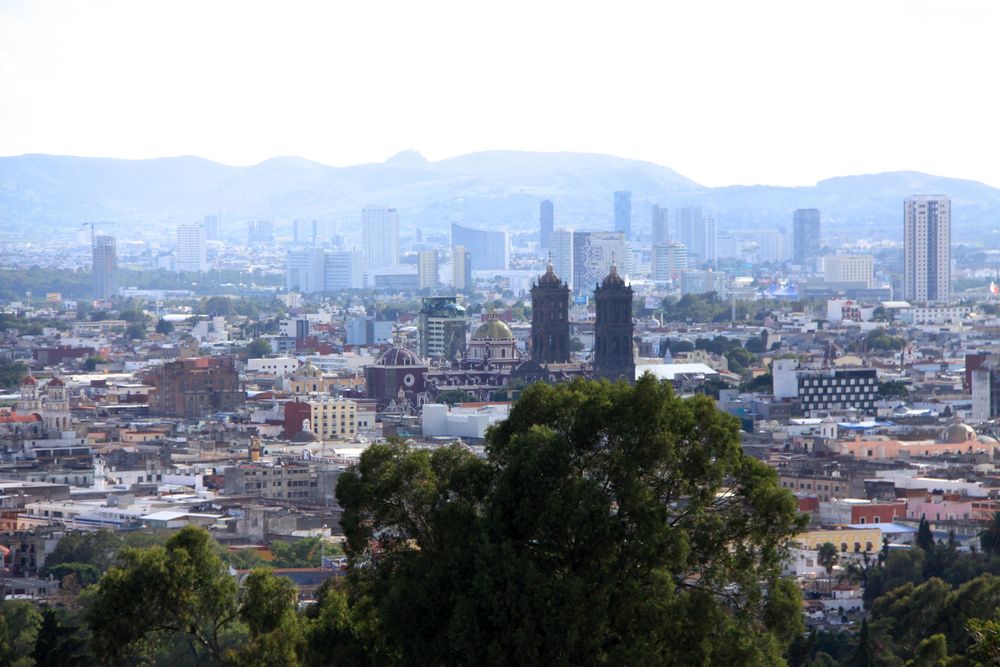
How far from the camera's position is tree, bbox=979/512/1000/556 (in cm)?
4866

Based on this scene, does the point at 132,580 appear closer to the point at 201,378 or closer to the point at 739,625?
the point at 739,625

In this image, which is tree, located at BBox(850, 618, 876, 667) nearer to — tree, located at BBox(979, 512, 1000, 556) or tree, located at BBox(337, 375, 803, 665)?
tree, located at BBox(337, 375, 803, 665)

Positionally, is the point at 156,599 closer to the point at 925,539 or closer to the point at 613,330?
the point at 925,539

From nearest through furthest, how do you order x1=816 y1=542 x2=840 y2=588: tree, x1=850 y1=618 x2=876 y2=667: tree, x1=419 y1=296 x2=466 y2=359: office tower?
x1=850 y1=618 x2=876 y2=667: tree → x1=816 y1=542 x2=840 y2=588: tree → x1=419 y1=296 x2=466 y2=359: office tower

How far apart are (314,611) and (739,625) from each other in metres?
5.54

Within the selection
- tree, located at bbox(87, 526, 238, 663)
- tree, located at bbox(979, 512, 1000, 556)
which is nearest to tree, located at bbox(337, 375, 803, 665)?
tree, located at bbox(87, 526, 238, 663)

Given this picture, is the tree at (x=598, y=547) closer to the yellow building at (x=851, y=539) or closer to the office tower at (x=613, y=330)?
the yellow building at (x=851, y=539)

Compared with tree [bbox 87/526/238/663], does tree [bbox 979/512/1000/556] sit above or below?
below

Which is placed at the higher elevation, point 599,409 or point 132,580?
point 599,409

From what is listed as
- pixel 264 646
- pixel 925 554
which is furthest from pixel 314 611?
pixel 925 554

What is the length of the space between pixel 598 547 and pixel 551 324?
78.7m

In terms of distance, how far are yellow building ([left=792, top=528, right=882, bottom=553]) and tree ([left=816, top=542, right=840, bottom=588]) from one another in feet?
4.60

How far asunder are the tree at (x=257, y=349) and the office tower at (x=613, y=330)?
41.2 metres

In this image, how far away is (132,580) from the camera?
1099 inches
